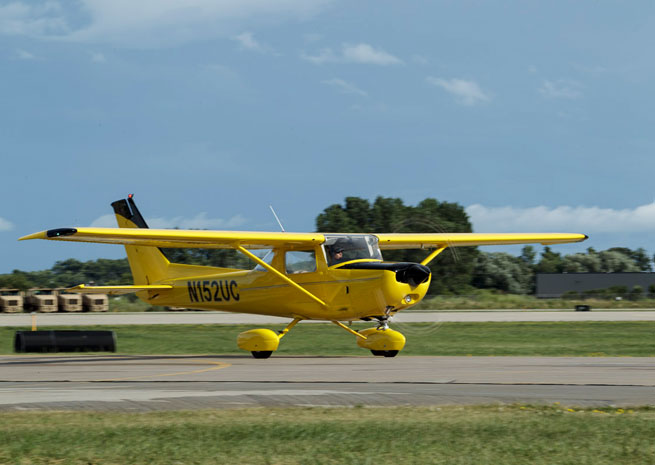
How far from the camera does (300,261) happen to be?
2153 cm

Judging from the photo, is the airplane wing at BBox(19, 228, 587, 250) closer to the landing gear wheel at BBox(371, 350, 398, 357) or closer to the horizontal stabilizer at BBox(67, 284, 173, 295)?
the horizontal stabilizer at BBox(67, 284, 173, 295)

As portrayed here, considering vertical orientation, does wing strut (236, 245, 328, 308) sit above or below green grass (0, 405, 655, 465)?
above

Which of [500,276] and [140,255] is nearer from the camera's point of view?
[140,255]

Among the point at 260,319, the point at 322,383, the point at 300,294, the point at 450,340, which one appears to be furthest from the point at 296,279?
the point at 260,319

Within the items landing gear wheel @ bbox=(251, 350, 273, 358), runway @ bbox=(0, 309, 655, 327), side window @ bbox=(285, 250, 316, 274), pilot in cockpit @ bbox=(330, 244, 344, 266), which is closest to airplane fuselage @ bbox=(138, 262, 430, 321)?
side window @ bbox=(285, 250, 316, 274)

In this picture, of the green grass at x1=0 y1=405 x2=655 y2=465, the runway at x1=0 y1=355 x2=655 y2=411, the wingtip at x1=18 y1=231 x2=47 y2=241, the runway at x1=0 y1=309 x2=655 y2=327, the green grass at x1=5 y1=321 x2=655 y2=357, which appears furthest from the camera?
Answer: the runway at x1=0 y1=309 x2=655 y2=327

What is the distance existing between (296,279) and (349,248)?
181 cm

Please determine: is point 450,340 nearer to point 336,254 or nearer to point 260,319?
point 336,254

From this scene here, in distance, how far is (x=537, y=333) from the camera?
33.2 m

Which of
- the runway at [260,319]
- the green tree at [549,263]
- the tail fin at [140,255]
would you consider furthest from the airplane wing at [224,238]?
the green tree at [549,263]

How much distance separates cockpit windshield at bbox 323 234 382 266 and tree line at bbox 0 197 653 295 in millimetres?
25122

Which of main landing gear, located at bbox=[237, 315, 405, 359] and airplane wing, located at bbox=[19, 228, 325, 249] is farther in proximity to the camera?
main landing gear, located at bbox=[237, 315, 405, 359]

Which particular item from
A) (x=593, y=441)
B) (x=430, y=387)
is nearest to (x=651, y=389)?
(x=430, y=387)

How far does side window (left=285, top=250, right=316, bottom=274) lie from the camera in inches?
841
